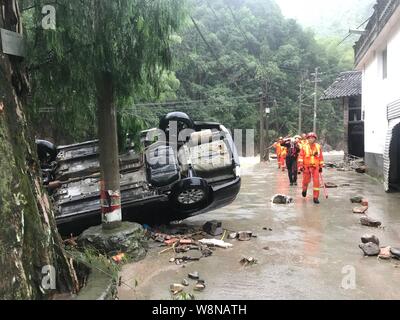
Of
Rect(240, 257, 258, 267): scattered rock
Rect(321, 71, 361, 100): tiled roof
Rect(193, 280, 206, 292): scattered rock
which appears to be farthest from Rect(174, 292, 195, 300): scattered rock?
Rect(321, 71, 361, 100): tiled roof

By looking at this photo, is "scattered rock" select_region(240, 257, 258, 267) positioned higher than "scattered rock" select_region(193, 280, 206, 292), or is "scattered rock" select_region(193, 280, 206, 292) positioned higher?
"scattered rock" select_region(193, 280, 206, 292)

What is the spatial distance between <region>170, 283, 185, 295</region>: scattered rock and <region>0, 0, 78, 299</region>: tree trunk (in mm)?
1656

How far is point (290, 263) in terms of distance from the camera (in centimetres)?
582

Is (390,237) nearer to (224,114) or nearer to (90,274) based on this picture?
(90,274)

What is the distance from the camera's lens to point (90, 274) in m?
3.71

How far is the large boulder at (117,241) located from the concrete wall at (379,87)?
29.8 ft

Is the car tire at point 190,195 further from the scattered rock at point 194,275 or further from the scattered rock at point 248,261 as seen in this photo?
the scattered rock at point 194,275

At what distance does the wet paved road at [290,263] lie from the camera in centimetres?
481

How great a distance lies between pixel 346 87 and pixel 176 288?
893 inches

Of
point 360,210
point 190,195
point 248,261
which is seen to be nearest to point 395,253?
point 248,261

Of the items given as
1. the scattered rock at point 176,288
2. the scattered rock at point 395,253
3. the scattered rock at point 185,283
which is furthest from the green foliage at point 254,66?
the scattered rock at point 176,288

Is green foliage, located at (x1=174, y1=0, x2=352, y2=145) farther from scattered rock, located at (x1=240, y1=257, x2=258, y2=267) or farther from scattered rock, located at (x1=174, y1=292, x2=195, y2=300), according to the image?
scattered rock, located at (x1=174, y1=292, x2=195, y2=300)

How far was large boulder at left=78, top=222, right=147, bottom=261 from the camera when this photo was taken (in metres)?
Result: 6.07

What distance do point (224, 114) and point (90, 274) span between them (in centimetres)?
3883
